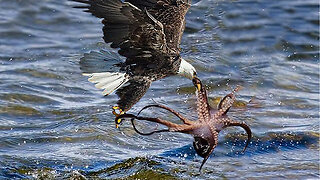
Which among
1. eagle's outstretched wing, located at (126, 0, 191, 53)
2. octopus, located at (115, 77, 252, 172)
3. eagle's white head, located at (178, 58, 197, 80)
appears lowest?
eagle's white head, located at (178, 58, 197, 80)

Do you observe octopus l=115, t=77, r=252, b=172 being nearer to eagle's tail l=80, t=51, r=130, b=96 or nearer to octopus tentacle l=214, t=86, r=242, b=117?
octopus tentacle l=214, t=86, r=242, b=117

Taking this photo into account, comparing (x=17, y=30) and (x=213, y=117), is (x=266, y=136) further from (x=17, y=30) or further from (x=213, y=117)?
(x=17, y=30)

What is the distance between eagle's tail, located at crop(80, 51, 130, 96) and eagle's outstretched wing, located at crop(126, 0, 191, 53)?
0.46 meters

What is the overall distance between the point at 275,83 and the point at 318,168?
2.45 m

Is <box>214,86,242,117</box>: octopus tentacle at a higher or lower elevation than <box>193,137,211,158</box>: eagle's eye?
higher

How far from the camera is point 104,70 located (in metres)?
5.12

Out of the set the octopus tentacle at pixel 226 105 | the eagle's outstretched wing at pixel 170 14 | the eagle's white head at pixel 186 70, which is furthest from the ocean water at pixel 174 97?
the eagle's outstretched wing at pixel 170 14

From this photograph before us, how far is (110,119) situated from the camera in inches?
245

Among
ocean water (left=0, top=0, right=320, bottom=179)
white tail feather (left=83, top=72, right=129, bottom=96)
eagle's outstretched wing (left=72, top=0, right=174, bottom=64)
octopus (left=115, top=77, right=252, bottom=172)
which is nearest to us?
octopus (left=115, top=77, right=252, bottom=172)

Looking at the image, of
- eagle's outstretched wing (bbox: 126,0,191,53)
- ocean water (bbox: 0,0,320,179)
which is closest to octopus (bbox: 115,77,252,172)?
ocean water (bbox: 0,0,320,179)

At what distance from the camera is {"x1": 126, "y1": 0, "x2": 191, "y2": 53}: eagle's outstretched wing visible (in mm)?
5023

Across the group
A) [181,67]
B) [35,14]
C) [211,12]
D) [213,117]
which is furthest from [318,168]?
[35,14]

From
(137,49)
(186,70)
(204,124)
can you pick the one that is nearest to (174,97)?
(186,70)

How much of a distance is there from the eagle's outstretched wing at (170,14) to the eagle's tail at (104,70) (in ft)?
1.51
